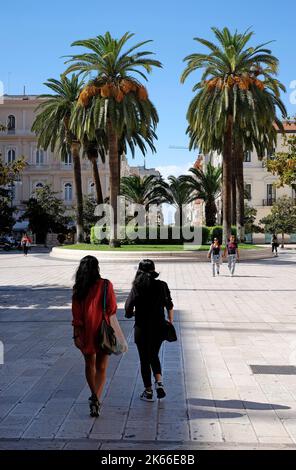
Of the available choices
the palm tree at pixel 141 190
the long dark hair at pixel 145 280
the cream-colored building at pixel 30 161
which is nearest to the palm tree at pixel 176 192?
the palm tree at pixel 141 190

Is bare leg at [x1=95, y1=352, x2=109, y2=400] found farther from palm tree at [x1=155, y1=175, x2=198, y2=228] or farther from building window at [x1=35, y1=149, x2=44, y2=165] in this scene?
building window at [x1=35, y1=149, x2=44, y2=165]

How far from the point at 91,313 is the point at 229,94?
94.0 feet

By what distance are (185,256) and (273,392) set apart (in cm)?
2534

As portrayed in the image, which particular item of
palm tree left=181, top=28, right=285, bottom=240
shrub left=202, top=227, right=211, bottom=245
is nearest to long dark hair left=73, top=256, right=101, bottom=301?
palm tree left=181, top=28, right=285, bottom=240

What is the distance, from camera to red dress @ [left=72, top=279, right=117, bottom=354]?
561cm

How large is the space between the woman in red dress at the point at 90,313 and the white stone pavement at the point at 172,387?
487 mm

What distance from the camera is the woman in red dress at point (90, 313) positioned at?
5617mm

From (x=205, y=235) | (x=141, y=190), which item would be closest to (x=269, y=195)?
(x=141, y=190)

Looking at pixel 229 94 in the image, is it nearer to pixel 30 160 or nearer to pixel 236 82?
pixel 236 82

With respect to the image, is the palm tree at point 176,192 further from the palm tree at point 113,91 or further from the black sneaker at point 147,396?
the black sneaker at point 147,396

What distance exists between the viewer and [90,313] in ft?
18.4

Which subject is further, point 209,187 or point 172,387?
point 209,187
